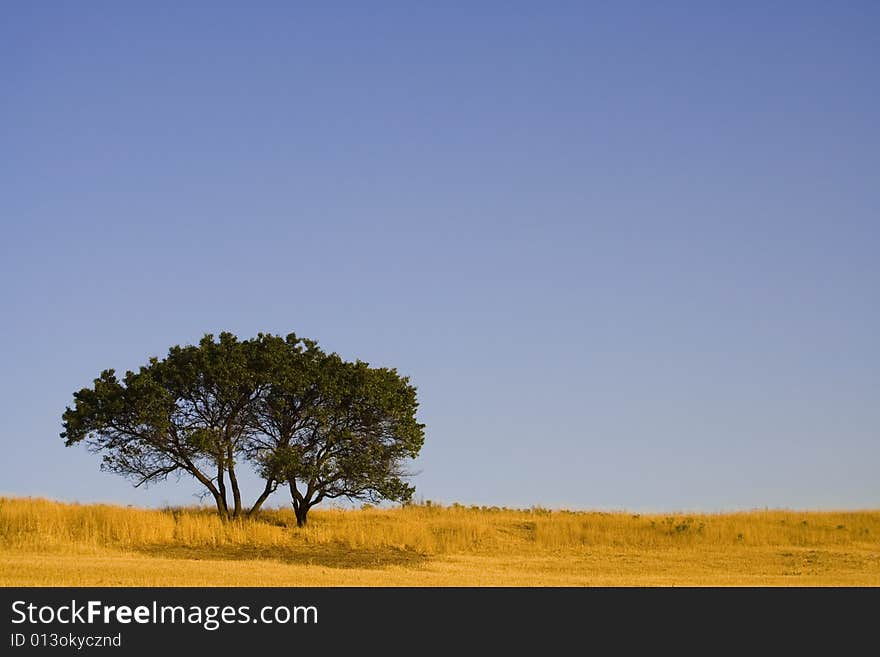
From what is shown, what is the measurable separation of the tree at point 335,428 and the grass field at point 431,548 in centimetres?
187

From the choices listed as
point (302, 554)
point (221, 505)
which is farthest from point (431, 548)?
point (221, 505)

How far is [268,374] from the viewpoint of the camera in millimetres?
44500

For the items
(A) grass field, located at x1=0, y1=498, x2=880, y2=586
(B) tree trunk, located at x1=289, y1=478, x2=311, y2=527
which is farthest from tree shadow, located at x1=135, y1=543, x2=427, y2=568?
(B) tree trunk, located at x1=289, y1=478, x2=311, y2=527

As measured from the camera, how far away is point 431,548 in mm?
43500

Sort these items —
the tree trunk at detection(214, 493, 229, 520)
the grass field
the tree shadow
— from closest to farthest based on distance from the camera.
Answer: the grass field, the tree shadow, the tree trunk at detection(214, 493, 229, 520)

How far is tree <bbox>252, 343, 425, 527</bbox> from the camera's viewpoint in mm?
44906

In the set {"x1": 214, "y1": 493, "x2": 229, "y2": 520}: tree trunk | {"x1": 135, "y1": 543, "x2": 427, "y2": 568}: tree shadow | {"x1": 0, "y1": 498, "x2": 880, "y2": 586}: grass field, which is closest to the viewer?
{"x1": 0, "y1": 498, "x2": 880, "y2": 586}: grass field

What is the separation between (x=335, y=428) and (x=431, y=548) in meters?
6.50

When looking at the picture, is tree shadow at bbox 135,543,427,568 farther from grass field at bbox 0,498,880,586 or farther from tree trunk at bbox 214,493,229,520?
tree trunk at bbox 214,493,229,520

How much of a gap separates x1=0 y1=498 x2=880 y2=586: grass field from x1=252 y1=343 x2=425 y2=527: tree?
1.87 metres

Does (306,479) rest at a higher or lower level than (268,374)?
lower
